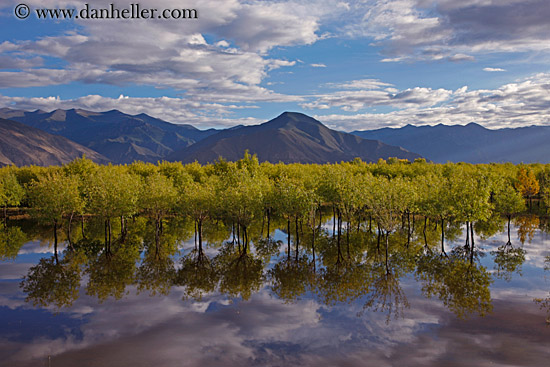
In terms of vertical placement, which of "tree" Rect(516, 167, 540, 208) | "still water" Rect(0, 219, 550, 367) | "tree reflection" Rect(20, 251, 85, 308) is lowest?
"still water" Rect(0, 219, 550, 367)

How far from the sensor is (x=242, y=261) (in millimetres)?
48469

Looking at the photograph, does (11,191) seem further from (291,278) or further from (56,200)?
(291,278)

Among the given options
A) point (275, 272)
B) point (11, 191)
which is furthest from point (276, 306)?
point (11, 191)

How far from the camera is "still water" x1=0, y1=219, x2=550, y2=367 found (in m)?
25.7

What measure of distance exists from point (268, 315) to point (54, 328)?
56.7 ft

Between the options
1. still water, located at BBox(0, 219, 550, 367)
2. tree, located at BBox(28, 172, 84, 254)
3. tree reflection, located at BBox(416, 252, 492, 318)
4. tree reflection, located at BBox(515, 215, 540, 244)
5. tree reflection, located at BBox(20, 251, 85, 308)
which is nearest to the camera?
still water, located at BBox(0, 219, 550, 367)

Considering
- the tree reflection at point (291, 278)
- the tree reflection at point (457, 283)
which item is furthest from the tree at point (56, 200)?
the tree reflection at point (457, 283)

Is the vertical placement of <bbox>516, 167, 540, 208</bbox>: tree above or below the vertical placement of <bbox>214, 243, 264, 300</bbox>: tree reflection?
above

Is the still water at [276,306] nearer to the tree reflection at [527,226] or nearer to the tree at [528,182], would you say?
the tree reflection at [527,226]

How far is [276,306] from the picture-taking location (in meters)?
33.9

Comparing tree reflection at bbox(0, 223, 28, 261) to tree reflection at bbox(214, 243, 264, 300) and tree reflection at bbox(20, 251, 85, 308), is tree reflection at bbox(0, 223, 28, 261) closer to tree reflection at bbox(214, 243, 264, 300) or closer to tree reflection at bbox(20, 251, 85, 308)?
tree reflection at bbox(20, 251, 85, 308)

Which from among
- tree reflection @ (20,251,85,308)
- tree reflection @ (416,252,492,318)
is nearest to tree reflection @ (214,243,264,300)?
tree reflection @ (20,251,85,308)

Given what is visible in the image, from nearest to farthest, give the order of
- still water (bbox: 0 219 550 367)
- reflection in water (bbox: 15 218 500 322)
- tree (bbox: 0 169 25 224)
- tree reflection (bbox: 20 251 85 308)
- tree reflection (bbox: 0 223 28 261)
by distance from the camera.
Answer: still water (bbox: 0 219 550 367) → tree reflection (bbox: 20 251 85 308) → reflection in water (bbox: 15 218 500 322) → tree reflection (bbox: 0 223 28 261) → tree (bbox: 0 169 25 224)

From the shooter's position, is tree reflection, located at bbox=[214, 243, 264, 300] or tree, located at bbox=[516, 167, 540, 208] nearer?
tree reflection, located at bbox=[214, 243, 264, 300]
